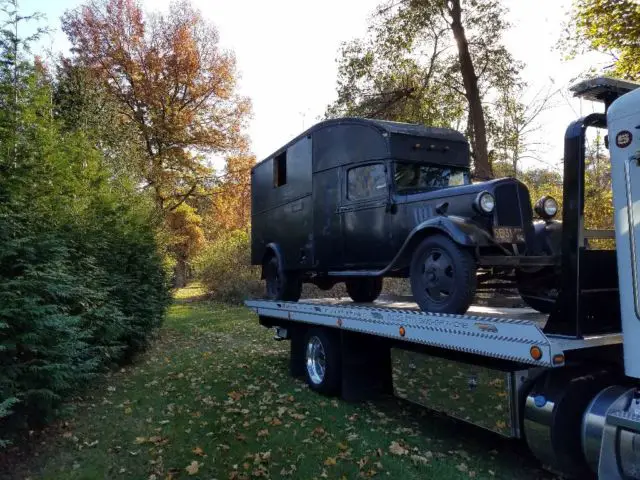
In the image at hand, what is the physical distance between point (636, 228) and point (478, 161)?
11546mm

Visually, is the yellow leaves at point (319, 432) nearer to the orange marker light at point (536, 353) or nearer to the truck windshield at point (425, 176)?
the orange marker light at point (536, 353)

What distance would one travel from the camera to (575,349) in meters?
3.63

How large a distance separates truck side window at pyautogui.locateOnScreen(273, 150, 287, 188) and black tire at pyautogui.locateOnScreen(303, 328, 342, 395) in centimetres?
280

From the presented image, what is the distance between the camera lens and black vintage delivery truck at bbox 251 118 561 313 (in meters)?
4.96

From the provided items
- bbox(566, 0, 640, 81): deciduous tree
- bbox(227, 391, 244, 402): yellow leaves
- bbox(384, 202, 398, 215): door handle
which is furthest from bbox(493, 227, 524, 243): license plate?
bbox(566, 0, 640, 81): deciduous tree

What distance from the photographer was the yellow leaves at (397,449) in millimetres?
4891

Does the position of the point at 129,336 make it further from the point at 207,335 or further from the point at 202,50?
the point at 202,50

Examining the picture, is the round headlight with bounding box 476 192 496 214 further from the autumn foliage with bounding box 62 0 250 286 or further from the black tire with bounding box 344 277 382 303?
Result: the autumn foliage with bounding box 62 0 250 286

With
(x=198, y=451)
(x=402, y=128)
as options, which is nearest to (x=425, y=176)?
(x=402, y=128)

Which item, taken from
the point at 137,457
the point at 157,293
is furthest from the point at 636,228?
the point at 157,293

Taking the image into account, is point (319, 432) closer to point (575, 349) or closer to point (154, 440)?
point (154, 440)

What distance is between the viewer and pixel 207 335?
42.6 feet

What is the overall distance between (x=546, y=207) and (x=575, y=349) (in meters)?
1.88

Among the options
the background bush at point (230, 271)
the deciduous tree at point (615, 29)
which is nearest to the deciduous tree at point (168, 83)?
the background bush at point (230, 271)
